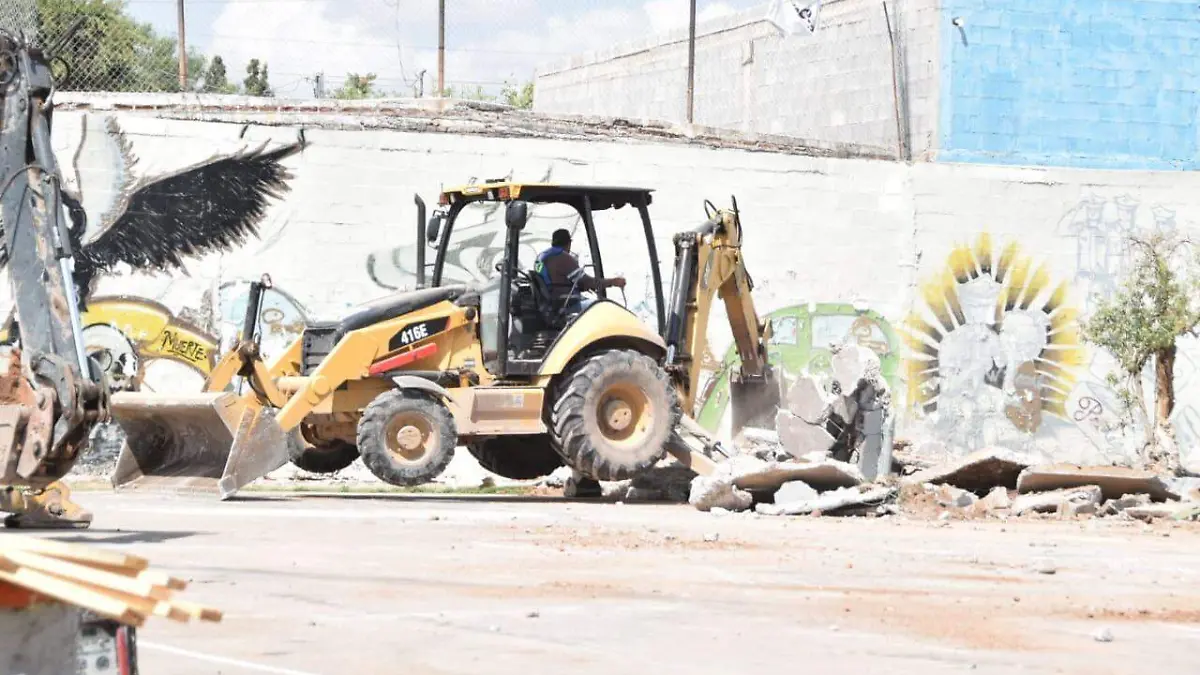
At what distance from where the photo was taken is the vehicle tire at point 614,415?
50.8 ft

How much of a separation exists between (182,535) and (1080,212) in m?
15.5

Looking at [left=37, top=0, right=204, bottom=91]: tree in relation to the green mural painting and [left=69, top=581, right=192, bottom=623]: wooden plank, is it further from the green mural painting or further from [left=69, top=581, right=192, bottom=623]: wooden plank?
[left=69, top=581, right=192, bottom=623]: wooden plank

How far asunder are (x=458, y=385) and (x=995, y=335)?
32.3 ft

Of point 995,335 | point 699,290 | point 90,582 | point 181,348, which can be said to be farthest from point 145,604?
point 995,335

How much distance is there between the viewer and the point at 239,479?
48.1 feet

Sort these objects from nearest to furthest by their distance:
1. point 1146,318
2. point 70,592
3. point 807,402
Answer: point 70,592, point 807,402, point 1146,318

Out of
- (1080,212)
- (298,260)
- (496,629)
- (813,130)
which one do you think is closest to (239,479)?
(298,260)

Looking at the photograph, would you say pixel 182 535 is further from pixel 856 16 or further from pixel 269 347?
pixel 856 16

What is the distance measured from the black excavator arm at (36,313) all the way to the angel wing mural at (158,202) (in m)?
8.42

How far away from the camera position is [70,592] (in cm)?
360

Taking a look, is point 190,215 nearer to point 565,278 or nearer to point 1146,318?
point 565,278

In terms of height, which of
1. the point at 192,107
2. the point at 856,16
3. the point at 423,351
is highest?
the point at 856,16

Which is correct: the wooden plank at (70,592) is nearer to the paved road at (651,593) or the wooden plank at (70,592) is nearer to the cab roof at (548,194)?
the paved road at (651,593)

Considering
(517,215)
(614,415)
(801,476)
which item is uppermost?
(517,215)
